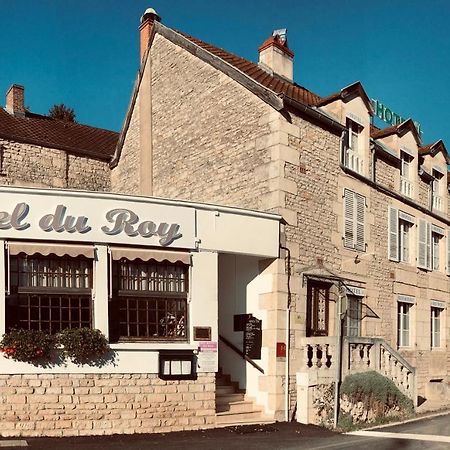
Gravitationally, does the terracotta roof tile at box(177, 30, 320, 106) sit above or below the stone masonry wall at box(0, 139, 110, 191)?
above

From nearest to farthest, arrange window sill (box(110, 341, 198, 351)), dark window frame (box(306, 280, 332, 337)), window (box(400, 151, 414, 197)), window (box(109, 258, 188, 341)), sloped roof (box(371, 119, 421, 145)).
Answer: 1. window sill (box(110, 341, 198, 351))
2. window (box(109, 258, 188, 341))
3. dark window frame (box(306, 280, 332, 337))
4. sloped roof (box(371, 119, 421, 145))
5. window (box(400, 151, 414, 197))

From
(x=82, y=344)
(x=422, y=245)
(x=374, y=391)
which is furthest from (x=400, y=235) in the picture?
(x=82, y=344)

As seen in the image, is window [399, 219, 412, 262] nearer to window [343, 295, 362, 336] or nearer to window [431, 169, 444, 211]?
window [431, 169, 444, 211]

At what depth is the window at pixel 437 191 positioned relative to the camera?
65.2 feet

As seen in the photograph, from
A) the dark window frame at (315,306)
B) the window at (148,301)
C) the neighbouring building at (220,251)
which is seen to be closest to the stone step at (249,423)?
the neighbouring building at (220,251)

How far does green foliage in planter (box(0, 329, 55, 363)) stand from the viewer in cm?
995

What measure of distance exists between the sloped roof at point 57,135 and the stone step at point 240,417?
10.8 metres

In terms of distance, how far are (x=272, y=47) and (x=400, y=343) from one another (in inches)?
359

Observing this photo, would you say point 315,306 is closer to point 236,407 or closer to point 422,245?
point 236,407

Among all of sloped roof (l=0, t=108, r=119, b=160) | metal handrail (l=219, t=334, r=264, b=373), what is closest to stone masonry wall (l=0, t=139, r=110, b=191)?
sloped roof (l=0, t=108, r=119, b=160)

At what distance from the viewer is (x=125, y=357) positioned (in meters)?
10.7

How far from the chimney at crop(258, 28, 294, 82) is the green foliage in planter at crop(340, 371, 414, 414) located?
9195 mm

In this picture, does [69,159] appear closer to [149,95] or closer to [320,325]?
[149,95]

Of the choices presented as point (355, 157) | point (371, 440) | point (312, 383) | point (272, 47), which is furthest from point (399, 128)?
point (371, 440)
